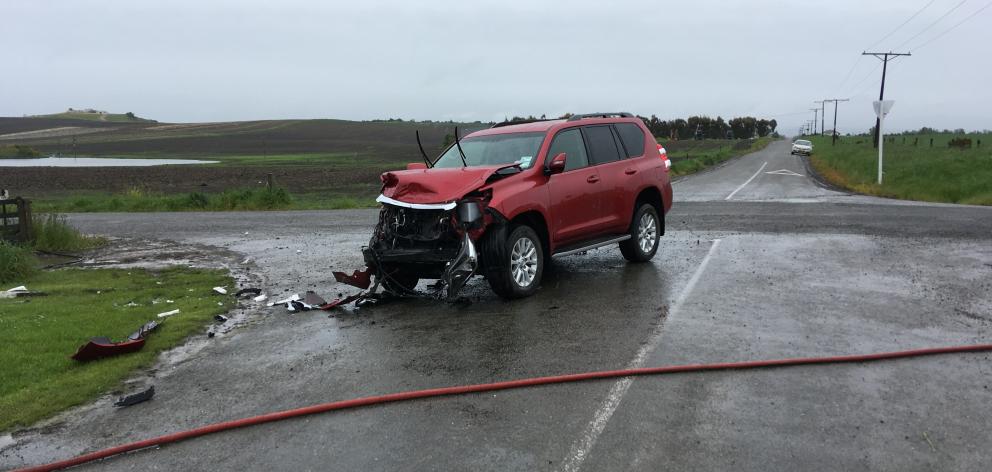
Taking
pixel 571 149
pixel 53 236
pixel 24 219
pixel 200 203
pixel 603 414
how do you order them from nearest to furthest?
1. pixel 603 414
2. pixel 571 149
3. pixel 24 219
4. pixel 53 236
5. pixel 200 203

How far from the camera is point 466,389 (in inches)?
198

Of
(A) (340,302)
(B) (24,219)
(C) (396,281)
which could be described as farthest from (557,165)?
(B) (24,219)

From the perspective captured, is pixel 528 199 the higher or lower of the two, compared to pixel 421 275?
higher

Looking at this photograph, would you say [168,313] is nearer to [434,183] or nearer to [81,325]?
[81,325]

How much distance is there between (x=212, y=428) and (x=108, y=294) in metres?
5.54

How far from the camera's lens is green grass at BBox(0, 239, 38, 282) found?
1002 centimetres

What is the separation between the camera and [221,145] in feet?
290

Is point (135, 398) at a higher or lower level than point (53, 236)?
lower

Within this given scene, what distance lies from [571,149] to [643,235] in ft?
6.23

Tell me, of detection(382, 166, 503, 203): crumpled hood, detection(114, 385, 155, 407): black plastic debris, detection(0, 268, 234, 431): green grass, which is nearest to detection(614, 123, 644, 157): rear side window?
detection(382, 166, 503, 203): crumpled hood

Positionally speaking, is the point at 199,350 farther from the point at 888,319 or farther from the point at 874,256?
the point at 874,256

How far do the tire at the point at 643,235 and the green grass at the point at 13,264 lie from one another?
8.38m

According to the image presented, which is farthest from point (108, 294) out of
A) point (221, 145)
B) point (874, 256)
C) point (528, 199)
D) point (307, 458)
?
point (221, 145)

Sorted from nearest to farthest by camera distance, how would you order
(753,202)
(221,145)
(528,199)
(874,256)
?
1. (528,199)
2. (874,256)
3. (753,202)
4. (221,145)
